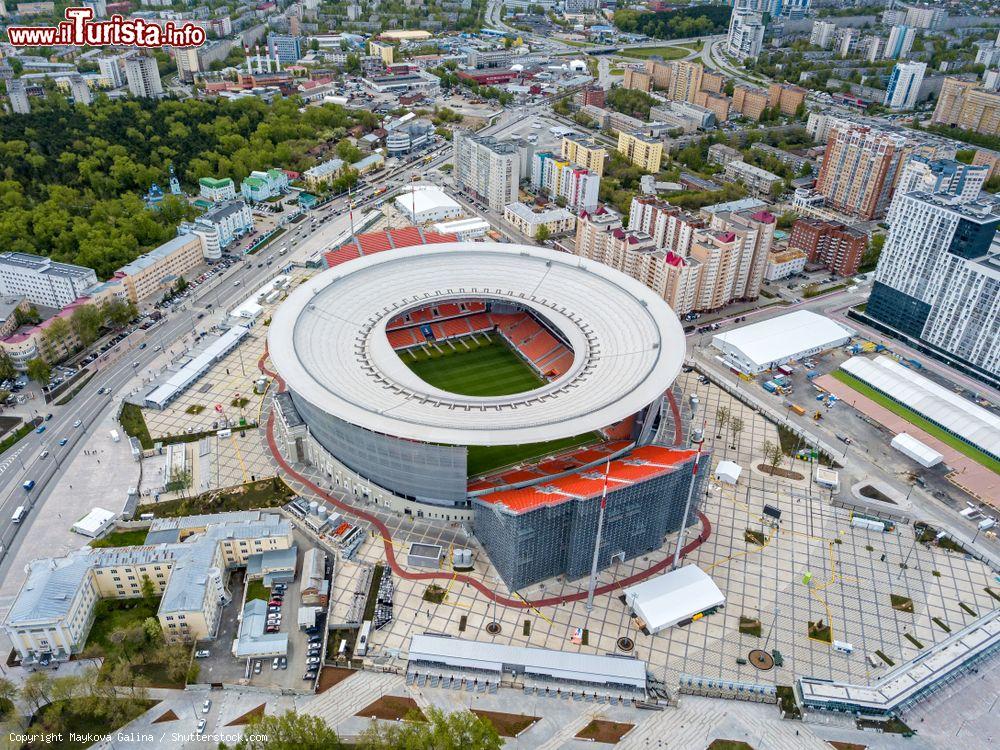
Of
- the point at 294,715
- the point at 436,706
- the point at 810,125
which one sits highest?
the point at 810,125

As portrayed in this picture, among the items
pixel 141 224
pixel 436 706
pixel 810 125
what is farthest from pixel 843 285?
pixel 141 224

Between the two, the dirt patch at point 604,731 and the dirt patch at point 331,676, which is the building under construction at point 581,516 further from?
the dirt patch at point 331,676

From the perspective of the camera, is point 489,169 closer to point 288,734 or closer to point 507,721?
point 507,721

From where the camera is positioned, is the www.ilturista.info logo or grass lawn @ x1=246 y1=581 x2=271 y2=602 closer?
grass lawn @ x1=246 y1=581 x2=271 y2=602

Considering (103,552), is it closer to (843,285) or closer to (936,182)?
(843,285)

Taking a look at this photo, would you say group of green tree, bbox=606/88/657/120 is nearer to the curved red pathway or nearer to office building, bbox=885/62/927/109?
office building, bbox=885/62/927/109

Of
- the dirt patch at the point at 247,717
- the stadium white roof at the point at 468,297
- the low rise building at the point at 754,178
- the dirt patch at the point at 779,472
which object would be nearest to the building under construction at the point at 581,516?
the stadium white roof at the point at 468,297

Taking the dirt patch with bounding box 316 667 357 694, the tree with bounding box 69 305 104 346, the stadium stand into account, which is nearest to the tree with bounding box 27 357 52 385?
the tree with bounding box 69 305 104 346
